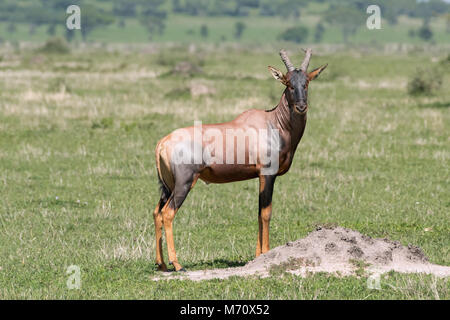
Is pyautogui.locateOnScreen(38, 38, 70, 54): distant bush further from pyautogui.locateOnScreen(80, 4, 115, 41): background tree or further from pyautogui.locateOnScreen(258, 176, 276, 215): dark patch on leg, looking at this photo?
pyautogui.locateOnScreen(80, 4, 115, 41): background tree

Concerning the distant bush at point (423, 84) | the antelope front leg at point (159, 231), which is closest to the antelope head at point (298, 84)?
the antelope front leg at point (159, 231)

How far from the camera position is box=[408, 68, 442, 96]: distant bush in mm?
35219

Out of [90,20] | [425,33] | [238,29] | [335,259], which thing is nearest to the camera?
[335,259]

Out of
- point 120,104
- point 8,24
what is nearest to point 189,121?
point 120,104

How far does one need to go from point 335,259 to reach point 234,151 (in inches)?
73.4

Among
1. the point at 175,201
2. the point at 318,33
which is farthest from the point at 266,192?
the point at 318,33

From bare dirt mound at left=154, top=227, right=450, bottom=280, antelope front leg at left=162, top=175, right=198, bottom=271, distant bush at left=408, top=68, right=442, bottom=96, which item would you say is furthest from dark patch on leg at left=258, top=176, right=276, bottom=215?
distant bush at left=408, top=68, right=442, bottom=96

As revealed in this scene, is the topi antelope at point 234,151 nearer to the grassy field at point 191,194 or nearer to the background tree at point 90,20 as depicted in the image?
the grassy field at point 191,194

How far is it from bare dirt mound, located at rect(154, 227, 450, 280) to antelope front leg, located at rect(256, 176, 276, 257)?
36 cm

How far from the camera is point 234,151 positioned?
384 inches

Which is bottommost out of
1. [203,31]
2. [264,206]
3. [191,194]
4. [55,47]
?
[191,194]

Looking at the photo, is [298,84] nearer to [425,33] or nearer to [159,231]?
[159,231]

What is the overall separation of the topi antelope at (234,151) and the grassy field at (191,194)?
1.05m

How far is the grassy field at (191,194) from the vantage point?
367 inches
